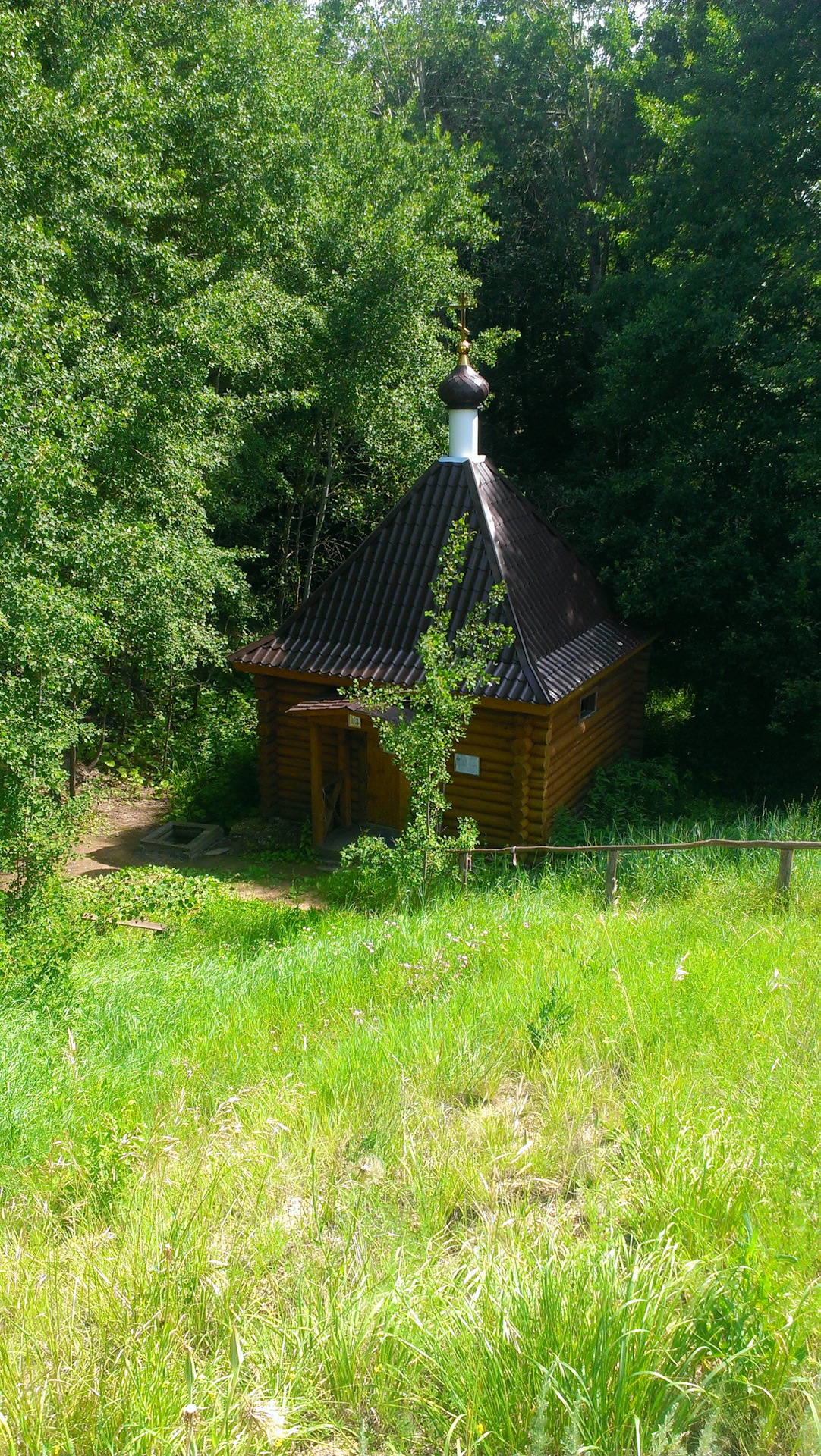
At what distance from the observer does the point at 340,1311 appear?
288cm

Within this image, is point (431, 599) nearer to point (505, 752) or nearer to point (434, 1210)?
point (505, 752)

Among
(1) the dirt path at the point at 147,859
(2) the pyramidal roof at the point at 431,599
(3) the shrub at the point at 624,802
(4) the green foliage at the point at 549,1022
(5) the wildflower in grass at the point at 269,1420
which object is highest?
→ (2) the pyramidal roof at the point at 431,599

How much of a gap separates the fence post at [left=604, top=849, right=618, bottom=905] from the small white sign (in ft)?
13.6

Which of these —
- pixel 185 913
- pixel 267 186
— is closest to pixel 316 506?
pixel 267 186

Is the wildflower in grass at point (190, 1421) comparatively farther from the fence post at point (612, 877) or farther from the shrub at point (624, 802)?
the shrub at point (624, 802)

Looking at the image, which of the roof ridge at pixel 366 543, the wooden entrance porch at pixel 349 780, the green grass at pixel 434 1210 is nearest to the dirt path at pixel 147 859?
the wooden entrance porch at pixel 349 780

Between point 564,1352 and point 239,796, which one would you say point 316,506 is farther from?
point 564,1352

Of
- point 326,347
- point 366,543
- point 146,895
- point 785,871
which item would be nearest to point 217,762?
point 366,543

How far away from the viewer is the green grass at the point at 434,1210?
262 centimetres

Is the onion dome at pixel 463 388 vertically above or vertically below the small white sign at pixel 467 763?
above

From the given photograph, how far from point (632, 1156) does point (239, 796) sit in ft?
40.5

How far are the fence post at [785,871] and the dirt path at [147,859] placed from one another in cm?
532

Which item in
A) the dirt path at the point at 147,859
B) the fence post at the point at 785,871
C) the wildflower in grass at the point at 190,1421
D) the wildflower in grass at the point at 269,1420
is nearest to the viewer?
the wildflower in grass at the point at 190,1421

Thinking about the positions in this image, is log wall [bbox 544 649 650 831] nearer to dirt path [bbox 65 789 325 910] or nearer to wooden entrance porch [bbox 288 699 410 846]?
wooden entrance porch [bbox 288 699 410 846]
